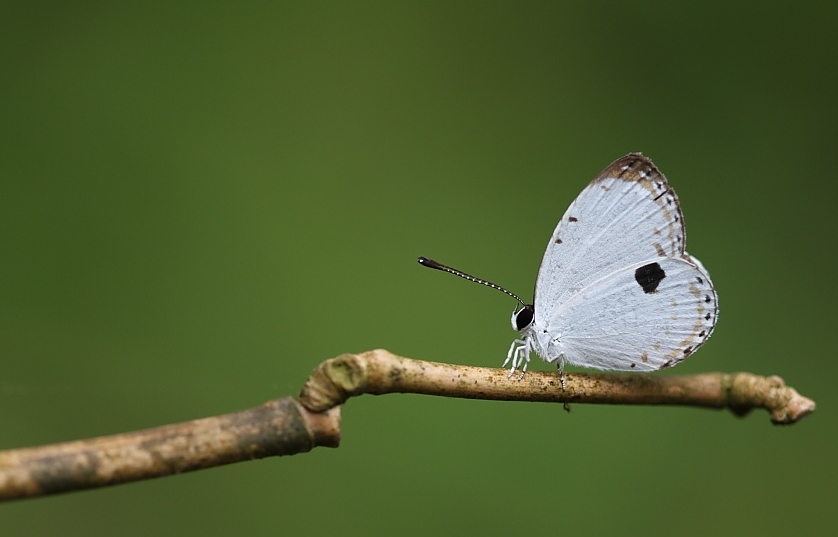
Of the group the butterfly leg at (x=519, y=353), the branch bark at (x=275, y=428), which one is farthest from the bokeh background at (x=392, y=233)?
the branch bark at (x=275, y=428)

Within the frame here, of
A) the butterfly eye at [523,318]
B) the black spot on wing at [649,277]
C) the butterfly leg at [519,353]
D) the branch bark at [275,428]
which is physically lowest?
the branch bark at [275,428]

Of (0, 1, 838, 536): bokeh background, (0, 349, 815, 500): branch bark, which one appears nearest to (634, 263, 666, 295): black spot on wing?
(0, 349, 815, 500): branch bark

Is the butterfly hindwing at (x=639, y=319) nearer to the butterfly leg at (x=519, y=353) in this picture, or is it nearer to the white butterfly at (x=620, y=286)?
the white butterfly at (x=620, y=286)

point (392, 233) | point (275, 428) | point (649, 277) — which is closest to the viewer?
point (275, 428)

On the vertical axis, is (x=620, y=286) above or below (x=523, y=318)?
above

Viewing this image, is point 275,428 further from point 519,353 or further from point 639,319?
point 639,319

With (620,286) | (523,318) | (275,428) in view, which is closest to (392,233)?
(523,318)

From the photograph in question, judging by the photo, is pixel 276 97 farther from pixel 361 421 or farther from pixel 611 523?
pixel 611 523

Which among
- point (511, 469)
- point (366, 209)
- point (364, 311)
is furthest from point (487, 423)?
point (366, 209)
